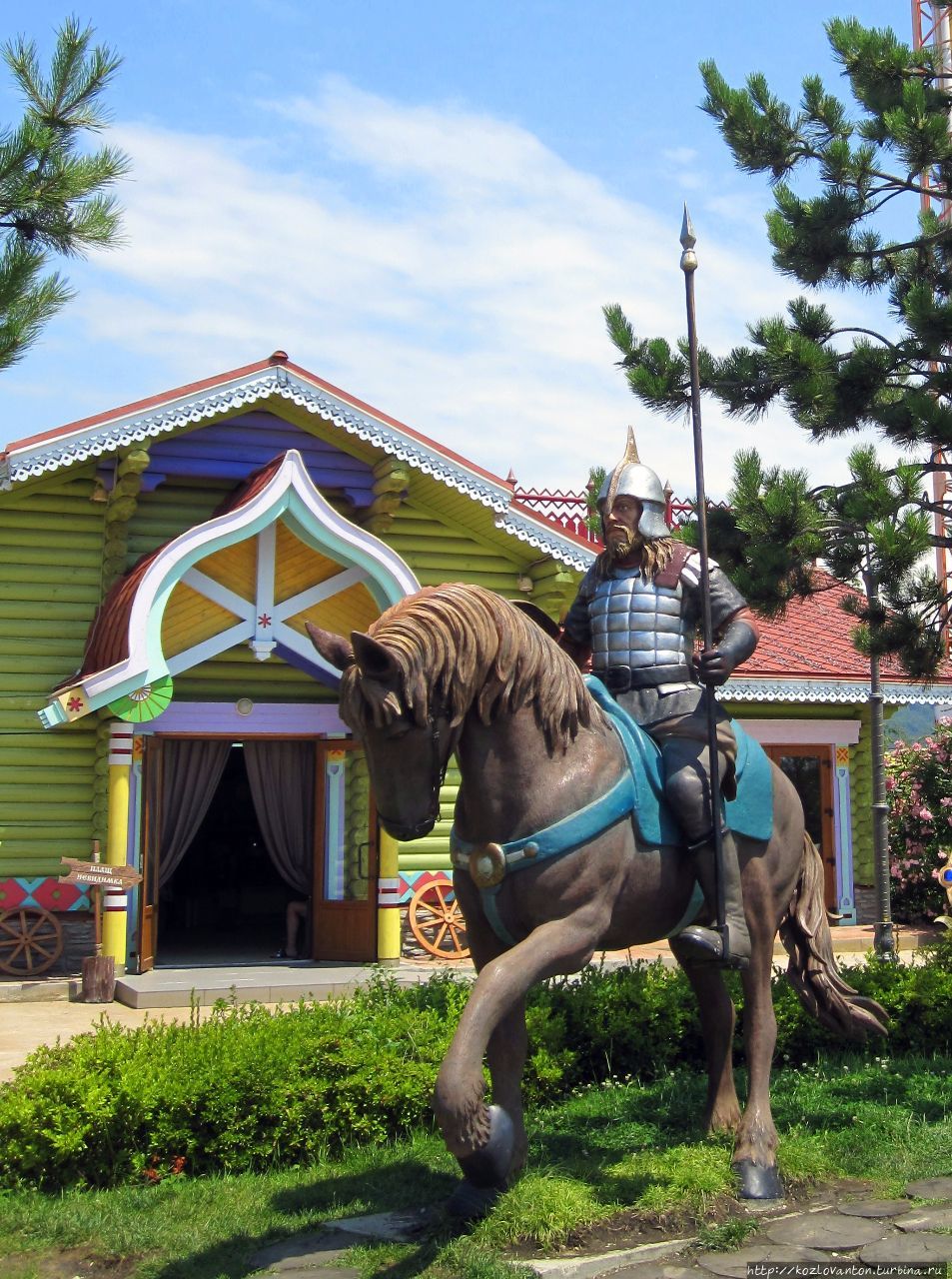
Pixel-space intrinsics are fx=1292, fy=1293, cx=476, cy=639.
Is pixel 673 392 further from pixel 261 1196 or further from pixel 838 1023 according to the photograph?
pixel 261 1196

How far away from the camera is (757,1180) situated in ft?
15.0

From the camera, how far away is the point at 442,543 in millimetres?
13102

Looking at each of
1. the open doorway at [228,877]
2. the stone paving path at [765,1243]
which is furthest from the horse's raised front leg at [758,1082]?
the open doorway at [228,877]

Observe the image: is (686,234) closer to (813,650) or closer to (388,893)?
(388,893)

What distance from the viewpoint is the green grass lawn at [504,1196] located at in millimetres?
4172

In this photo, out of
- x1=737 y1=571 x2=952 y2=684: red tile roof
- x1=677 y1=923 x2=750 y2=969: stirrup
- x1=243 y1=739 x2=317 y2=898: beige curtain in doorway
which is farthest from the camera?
x1=737 y1=571 x2=952 y2=684: red tile roof

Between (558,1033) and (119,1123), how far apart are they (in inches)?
86.2

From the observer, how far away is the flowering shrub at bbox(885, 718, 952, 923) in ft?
49.7

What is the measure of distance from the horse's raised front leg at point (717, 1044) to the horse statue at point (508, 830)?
0.24 metres

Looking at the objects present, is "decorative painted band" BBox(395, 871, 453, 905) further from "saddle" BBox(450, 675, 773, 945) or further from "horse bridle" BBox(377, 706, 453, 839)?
"horse bridle" BBox(377, 706, 453, 839)

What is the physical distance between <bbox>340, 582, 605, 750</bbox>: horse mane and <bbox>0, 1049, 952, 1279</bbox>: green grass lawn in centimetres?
158

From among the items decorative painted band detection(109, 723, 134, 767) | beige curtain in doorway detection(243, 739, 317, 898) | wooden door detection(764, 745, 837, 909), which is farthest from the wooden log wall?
wooden door detection(764, 745, 837, 909)

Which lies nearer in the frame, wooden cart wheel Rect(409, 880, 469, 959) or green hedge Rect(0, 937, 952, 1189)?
green hedge Rect(0, 937, 952, 1189)

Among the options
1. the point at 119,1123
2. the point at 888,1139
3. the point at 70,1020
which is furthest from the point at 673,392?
the point at 70,1020
